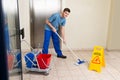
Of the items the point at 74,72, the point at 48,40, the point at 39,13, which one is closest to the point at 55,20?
the point at 48,40

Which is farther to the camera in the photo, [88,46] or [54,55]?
[88,46]

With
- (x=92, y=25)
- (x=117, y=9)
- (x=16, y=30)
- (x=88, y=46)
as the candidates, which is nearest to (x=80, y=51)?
(x=88, y=46)

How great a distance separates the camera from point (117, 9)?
4.52 metres

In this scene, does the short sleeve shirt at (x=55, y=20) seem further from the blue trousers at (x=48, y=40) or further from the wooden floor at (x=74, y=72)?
the wooden floor at (x=74, y=72)

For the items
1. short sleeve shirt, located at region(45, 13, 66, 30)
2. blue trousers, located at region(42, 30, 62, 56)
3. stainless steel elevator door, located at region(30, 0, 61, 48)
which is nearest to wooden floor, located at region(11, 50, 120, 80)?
blue trousers, located at region(42, 30, 62, 56)

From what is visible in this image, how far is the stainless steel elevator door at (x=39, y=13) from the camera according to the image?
459cm

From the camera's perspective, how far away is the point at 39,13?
4660mm

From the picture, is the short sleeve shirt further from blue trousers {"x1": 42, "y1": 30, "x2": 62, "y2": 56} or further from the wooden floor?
the wooden floor

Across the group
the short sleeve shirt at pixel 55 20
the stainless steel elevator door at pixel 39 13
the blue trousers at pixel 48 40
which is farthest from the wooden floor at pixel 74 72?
the stainless steel elevator door at pixel 39 13

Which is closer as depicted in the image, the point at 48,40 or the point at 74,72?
the point at 74,72

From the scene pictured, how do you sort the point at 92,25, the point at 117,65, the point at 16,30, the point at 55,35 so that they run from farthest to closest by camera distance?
the point at 92,25 → the point at 55,35 → the point at 117,65 → the point at 16,30

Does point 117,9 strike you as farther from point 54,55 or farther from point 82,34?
point 54,55

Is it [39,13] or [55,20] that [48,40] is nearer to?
[55,20]

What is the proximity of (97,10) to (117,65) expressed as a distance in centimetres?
168
